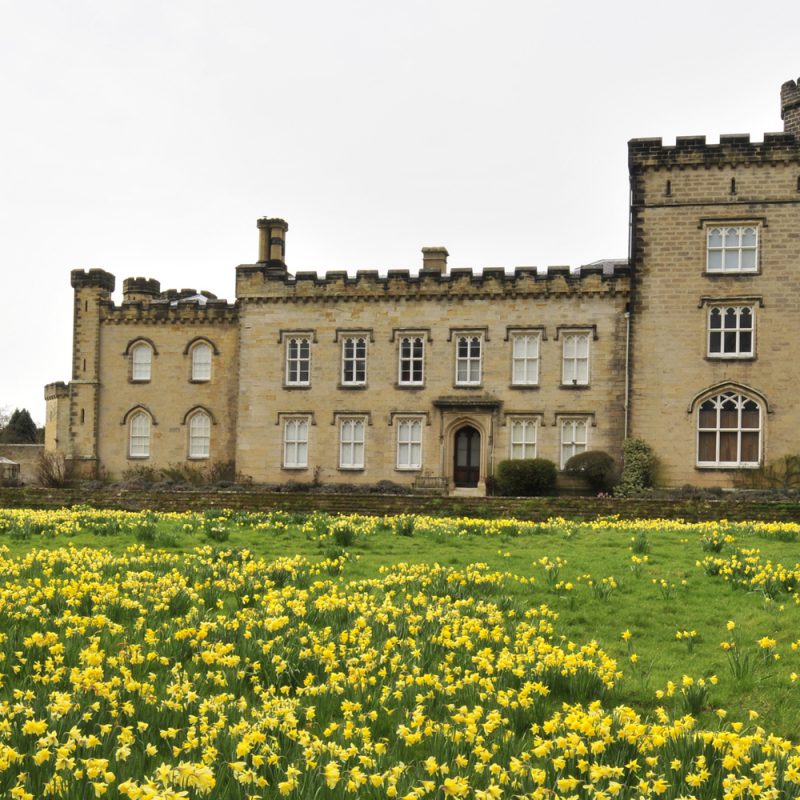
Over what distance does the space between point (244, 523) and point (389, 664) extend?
9743 millimetres

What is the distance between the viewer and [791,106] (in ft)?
113

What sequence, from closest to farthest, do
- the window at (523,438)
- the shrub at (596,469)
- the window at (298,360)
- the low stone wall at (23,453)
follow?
the shrub at (596,469)
the window at (523,438)
the window at (298,360)
the low stone wall at (23,453)

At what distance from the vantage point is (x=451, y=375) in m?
36.5

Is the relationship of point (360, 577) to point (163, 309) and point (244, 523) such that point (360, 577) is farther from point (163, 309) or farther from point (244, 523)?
point (163, 309)

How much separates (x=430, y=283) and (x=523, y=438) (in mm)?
6822

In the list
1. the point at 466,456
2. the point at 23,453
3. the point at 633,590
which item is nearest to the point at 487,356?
the point at 466,456

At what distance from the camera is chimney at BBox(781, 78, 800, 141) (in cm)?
3412

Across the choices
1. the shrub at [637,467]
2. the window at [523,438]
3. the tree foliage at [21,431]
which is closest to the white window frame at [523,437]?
the window at [523,438]

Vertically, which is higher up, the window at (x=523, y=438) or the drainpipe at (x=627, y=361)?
the drainpipe at (x=627, y=361)

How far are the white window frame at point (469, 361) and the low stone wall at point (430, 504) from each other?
11.3 metres

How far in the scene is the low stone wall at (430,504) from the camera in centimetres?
2314

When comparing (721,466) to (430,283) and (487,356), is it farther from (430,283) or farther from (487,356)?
(430,283)

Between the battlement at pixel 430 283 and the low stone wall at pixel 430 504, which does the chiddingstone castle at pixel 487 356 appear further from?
the low stone wall at pixel 430 504

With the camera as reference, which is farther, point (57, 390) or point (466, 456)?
point (57, 390)
